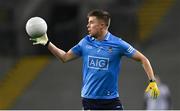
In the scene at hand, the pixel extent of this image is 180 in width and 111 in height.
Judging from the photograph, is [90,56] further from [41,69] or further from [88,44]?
[41,69]

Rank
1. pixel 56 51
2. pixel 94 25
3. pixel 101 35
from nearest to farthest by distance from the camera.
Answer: pixel 94 25, pixel 101 35, pixel 56 51

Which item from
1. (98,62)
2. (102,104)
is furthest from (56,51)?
(102,104)

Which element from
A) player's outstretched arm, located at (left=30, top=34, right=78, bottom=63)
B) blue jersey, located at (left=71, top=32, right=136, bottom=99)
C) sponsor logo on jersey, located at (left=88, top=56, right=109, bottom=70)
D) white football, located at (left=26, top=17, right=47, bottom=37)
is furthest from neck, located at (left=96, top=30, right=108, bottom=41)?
white football, located at (left=26, top=17, right=47, bottom=37)

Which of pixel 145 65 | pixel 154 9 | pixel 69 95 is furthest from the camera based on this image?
pixel 154 9

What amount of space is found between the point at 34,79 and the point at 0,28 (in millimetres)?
2458

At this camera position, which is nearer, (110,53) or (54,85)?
(110,53)

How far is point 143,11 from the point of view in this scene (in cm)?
2278

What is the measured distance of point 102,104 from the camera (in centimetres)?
941

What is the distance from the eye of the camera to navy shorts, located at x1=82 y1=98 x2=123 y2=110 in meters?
9.40

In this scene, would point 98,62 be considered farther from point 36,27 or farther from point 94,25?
point 36,27

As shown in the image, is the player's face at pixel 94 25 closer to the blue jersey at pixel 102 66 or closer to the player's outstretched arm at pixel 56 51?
the blue jersey at pixel 102 66

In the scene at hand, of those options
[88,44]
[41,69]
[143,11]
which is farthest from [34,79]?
[88,44]

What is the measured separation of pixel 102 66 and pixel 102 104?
1.61 ft

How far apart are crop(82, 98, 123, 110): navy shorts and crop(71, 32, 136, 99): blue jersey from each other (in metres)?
0.05
